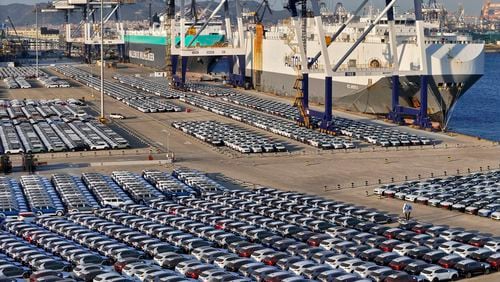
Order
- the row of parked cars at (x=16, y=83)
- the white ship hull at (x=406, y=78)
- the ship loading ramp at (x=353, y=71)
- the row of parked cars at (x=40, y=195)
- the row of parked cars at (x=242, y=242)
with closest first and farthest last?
1. the row of parked cars at (x=242, y=242)
2. the row of parked cars at (x=40, y=195)
3. the ship loading ramp at (x=353, y=71)
4. the white ship hull at (x=406, y=78)
5. the row of parked cars at (x=16, y=83)

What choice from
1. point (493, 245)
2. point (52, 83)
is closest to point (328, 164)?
point (493, 245)

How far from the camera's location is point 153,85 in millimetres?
80000

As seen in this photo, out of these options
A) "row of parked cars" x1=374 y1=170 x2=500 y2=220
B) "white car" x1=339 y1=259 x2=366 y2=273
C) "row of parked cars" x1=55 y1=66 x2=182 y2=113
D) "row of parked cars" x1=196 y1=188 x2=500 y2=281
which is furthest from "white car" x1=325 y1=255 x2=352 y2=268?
"row of parked cars" x1=55 y1=66 x2=182 y2=113

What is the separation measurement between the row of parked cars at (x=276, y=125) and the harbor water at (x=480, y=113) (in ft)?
35.7

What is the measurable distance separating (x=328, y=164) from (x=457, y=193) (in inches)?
340

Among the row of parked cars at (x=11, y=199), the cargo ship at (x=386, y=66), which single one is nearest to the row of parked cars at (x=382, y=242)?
the row of parked cars at (x=11, y=199)

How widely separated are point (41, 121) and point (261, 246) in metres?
31.4

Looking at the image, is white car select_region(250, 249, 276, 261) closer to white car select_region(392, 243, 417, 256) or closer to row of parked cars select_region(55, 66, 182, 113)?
white car select_region(392, 243, 417, 256)

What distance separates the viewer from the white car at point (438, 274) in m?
20.4

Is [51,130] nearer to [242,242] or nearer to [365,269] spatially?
[242,242]

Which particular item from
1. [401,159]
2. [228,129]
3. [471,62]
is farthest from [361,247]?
[471,62]

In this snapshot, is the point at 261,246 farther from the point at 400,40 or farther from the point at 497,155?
the point at 400,40

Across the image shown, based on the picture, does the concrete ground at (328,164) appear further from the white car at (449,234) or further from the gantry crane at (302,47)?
the gantry crane at (302,47)

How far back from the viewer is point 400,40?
54.0 metres
